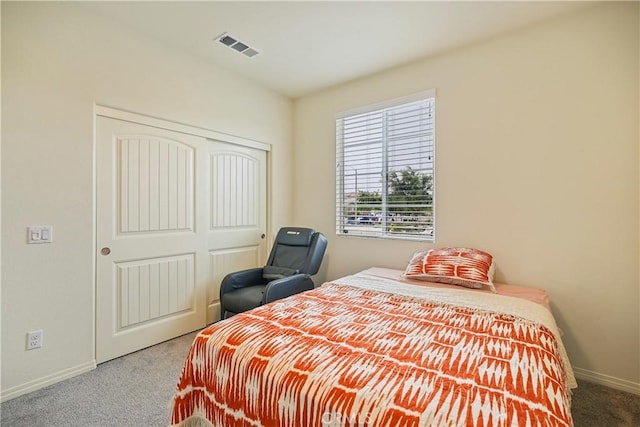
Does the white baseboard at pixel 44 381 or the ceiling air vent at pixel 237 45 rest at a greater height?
the ceiling air vent at pixel 237 45

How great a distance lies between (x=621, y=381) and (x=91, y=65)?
4417 mm

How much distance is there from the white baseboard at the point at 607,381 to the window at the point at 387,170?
145 centimetres

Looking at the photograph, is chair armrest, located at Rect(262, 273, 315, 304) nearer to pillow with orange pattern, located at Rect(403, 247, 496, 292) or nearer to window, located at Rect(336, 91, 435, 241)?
window, located at Rect(336, 91, 435, 241)

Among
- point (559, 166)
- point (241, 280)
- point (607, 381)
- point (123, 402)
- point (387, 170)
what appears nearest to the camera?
point (123, 402)

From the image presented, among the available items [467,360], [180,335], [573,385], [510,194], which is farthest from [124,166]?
[573,385]

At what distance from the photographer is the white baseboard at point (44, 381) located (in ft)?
6.20

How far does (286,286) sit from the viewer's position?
2666mm

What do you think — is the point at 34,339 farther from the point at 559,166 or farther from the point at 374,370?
the point at 559,166

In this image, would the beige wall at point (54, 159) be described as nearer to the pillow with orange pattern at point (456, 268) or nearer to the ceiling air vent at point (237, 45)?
the ceiling air vent at point (237, 45)

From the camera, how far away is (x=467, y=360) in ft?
3.90

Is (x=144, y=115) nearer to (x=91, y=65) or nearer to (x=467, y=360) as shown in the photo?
(x=91, y=65)

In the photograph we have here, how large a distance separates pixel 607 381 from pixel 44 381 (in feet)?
12.8

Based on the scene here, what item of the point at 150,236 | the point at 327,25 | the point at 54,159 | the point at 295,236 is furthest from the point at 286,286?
the point at 327,25

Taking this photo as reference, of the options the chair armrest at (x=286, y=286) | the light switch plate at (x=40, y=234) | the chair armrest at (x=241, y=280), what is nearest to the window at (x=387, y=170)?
the chair armrest at (x=286, y=286)
